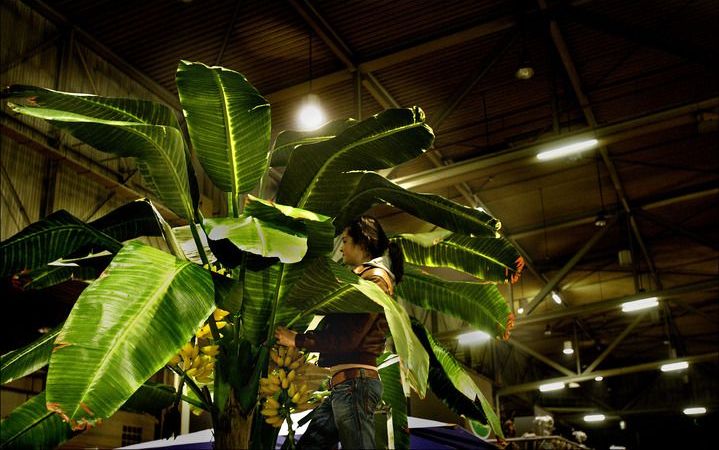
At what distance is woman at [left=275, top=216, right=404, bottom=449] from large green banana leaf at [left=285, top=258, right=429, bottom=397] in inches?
3.1

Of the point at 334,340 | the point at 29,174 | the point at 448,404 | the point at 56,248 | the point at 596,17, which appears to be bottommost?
the point at 448,404

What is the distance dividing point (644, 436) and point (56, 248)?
82.1ft

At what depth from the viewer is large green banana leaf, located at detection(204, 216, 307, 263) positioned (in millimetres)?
1719

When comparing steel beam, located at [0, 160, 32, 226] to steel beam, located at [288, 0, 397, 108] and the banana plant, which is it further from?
the banana plant

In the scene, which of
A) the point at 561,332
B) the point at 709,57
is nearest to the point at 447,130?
the point at 709,57

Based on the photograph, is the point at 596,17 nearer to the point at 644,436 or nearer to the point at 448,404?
the point at 448,404

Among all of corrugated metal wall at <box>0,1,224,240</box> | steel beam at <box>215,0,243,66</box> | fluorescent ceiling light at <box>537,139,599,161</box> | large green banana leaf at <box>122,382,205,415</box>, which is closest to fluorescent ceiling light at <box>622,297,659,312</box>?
fluorescent ceiling light at <box>537,139,599,161</box>

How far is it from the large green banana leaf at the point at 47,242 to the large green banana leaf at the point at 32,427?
0.38 metres

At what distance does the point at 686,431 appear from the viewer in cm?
2319

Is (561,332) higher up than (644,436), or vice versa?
(561,332)

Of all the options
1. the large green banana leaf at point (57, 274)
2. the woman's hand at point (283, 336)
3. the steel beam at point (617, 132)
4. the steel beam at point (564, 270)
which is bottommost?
the woman's hand at point (283, 336)

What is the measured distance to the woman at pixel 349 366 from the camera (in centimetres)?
216

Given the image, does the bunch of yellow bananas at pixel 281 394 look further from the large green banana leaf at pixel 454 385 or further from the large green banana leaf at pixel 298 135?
the large green banana leaf at pixel 298 135

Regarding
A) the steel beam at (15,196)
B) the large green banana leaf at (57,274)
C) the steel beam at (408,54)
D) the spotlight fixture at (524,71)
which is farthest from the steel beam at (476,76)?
the large green banana leaf at (57,274)
